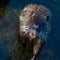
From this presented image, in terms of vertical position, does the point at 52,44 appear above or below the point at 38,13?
below

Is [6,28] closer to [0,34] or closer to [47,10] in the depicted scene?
[0,34]

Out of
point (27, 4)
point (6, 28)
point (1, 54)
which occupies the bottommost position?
point (1, 54)

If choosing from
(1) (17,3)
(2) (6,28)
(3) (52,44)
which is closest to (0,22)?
(2) (6,28)

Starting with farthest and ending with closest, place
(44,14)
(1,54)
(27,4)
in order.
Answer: (27,4) < (44,14) < (1,54)

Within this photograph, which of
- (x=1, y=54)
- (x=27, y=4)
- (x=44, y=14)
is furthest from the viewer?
(x=27, y=4)

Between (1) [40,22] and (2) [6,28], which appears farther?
(2) [6,28]

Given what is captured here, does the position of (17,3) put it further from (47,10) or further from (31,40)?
(31,40)
